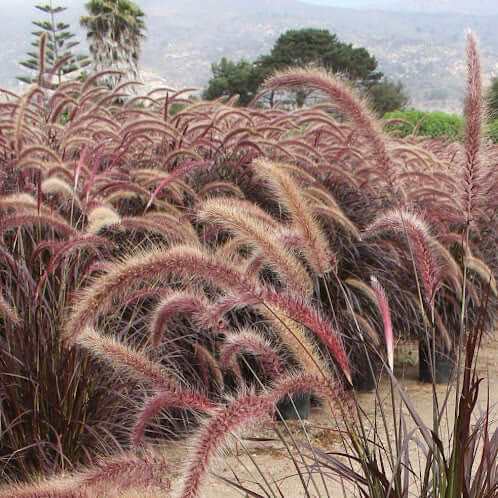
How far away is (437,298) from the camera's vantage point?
4141 mm

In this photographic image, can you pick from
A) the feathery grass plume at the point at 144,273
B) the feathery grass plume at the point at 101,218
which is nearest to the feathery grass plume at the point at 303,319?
the feathery grass plume at the point at 144,273

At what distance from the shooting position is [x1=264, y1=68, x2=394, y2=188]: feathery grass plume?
235 cm

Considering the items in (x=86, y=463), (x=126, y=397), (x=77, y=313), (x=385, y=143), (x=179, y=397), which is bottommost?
(x=86, y=463)

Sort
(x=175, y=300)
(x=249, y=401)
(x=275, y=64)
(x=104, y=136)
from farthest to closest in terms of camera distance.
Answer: (x=275, y=64)
(x=104, y=136)
(x=175, y=300)
(x=249, y=401)

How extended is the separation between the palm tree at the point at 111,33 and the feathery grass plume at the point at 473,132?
31707 mm

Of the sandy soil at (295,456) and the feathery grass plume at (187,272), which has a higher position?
the feathery grass plume at (187,272)

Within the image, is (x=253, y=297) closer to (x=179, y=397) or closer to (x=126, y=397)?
(x=179, y=397)

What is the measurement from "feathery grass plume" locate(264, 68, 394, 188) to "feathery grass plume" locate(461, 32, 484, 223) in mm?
330

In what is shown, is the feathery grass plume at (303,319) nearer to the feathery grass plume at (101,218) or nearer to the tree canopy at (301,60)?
the feathery grass plume at (101,218)

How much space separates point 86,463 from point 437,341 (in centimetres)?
255

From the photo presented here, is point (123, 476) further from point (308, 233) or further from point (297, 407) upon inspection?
point (297, 407)

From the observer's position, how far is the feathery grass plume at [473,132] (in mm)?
2000

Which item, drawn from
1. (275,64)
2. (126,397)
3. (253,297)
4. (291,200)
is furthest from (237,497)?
(275,64)

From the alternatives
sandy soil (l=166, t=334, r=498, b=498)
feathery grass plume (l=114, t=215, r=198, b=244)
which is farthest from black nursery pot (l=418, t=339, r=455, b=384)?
feathery grass plume (l=114, t=215, r=198, b=244)
